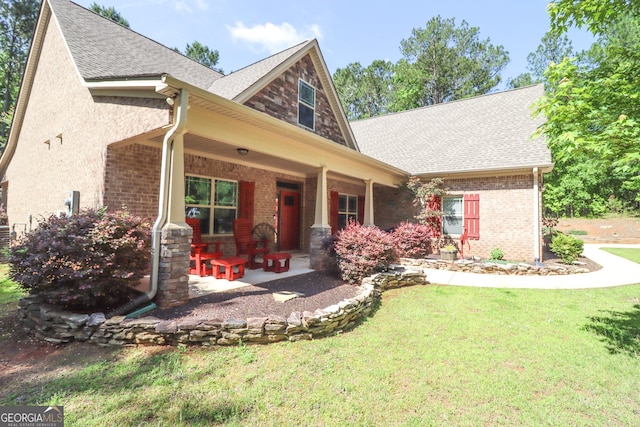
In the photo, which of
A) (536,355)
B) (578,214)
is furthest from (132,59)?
(578,214)

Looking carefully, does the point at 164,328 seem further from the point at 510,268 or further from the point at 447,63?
the point at 447,63

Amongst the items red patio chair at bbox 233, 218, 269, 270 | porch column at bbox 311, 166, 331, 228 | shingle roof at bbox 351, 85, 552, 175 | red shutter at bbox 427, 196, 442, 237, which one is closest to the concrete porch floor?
red patio chair at bbox 233, 218, 269, 270

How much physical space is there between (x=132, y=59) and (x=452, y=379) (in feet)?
32.2

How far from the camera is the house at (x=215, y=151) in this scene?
4504 millimetres

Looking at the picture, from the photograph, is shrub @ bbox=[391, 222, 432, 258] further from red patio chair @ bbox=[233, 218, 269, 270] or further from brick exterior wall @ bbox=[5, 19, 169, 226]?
brick exterior wall @ bbox=[5, 19, 169, 226]

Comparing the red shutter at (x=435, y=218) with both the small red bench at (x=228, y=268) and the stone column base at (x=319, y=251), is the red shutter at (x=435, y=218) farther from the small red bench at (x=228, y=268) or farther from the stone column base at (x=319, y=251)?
the small red bench at (x=228, y=268)

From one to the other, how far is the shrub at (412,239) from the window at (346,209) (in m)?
2.86

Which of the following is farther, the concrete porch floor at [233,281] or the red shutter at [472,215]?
the red shutter at [472,215]

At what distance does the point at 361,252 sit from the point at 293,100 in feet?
18.7

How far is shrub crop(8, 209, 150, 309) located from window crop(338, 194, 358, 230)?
8.80 m

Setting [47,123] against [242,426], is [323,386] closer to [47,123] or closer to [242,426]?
[242,426]

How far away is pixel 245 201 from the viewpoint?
8.30m

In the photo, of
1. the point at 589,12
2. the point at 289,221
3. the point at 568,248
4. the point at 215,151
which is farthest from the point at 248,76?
the point at 568,248

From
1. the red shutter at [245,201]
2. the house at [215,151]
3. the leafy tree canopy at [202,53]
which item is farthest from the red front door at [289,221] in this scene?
the leafy tree canopy at [202,53]
